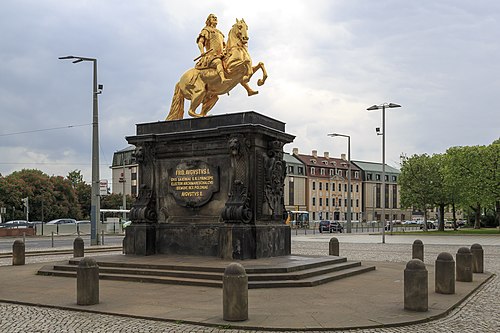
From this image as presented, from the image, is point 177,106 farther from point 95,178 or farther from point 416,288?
point 95,178

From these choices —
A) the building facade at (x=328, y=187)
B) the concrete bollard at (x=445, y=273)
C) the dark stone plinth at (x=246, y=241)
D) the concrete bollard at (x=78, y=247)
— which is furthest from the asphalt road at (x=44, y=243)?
the building facade at (x=328, y=187)

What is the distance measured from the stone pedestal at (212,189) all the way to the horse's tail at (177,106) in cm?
99

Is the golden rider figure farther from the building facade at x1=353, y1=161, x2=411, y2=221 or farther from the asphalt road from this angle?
the building facade at x1=353, y1=161, x2=411, y2=221

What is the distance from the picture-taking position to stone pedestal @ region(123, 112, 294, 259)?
16.1m

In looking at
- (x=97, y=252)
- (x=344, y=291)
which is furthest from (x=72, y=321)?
(x=97, y=252)

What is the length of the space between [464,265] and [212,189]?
285 inches

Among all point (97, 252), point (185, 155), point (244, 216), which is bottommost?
point (97, 252)

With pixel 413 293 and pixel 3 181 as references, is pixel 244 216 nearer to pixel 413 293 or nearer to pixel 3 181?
pixel 413 293

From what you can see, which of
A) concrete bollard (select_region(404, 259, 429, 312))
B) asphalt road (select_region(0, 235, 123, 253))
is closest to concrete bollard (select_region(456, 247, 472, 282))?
concrete bollard (select_region(404, 259, 429, 312))

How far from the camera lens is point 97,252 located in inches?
1060

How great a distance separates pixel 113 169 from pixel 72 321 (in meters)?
101

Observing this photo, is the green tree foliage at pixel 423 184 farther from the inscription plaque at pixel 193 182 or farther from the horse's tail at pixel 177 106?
the inscription plaque at pixel 193 182

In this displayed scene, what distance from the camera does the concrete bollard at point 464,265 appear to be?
14891mm

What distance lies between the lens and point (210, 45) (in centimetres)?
1850
